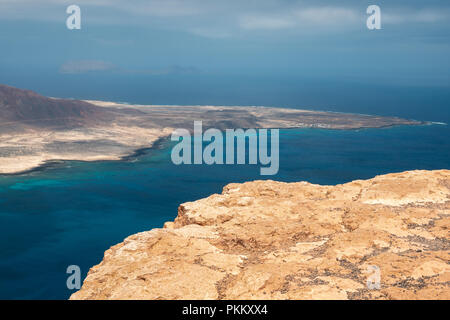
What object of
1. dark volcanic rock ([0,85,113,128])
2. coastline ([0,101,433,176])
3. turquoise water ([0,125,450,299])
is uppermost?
dark volcanic rock ([0,85,113,128])

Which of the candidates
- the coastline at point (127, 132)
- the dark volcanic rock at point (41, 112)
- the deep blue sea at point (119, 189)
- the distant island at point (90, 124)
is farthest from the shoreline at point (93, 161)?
the dark volcanic rock at point (41, 112)

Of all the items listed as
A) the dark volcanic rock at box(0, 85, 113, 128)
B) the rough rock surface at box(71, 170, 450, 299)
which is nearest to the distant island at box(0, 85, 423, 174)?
the dark volcanic rock at box(0, 85, 113, 128)

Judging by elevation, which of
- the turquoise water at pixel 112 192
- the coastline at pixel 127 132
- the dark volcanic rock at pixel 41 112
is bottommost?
the turquoise water at pixel 112 192

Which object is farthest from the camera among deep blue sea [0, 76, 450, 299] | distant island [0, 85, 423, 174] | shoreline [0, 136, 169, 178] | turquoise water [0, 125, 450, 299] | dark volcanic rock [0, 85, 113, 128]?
dark volcanic rock [0, 85, 113, 128]

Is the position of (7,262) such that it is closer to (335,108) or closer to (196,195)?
(196,195)

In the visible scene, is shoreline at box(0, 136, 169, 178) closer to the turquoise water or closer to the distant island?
the distant island

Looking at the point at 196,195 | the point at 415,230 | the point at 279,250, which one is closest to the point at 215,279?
the point at 279,250

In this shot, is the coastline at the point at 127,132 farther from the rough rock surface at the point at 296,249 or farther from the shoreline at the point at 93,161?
the rough rock surface at the point at 296,249
